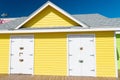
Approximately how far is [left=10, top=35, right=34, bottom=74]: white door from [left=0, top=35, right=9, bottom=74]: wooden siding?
331 mm

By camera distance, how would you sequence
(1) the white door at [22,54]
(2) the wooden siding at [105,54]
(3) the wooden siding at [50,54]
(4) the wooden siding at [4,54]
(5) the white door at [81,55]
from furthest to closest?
(4) the wooden siding at [4,54]
(1) the white door at [22,54]
(3) the wooden siding at [50,54]
(5) the white door at [81,55]
(2) the wooden siding at [105,54]

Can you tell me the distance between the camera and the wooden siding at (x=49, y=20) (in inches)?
615

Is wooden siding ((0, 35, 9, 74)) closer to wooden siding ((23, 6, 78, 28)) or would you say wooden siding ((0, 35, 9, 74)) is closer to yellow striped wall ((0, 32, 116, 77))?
yellow striped wall ((0, 32, 116, 77))

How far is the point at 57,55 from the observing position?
49.9ft

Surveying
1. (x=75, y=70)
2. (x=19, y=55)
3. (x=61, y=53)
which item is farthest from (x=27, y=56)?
(x=75, y=70)

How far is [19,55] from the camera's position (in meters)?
15.8

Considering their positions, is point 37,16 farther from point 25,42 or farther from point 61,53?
point 61,53

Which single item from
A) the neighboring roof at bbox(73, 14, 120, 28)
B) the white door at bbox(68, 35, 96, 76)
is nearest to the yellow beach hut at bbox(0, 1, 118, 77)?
the white door at bbox(68, 35, 96, 76)

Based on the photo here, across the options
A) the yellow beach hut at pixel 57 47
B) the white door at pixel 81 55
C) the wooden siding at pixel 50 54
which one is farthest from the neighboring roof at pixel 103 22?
the wooden siding at pixel 50 54

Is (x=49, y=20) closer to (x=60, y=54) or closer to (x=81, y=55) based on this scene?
(x=60, y=54)

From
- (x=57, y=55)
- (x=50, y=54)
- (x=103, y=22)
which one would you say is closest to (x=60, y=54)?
(x=57, y=55)

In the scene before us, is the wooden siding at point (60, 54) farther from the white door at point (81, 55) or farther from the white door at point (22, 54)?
the white door at point (22, 54)

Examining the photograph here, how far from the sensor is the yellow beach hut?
14633 millimetres

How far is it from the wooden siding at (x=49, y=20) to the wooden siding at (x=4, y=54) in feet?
5.54
